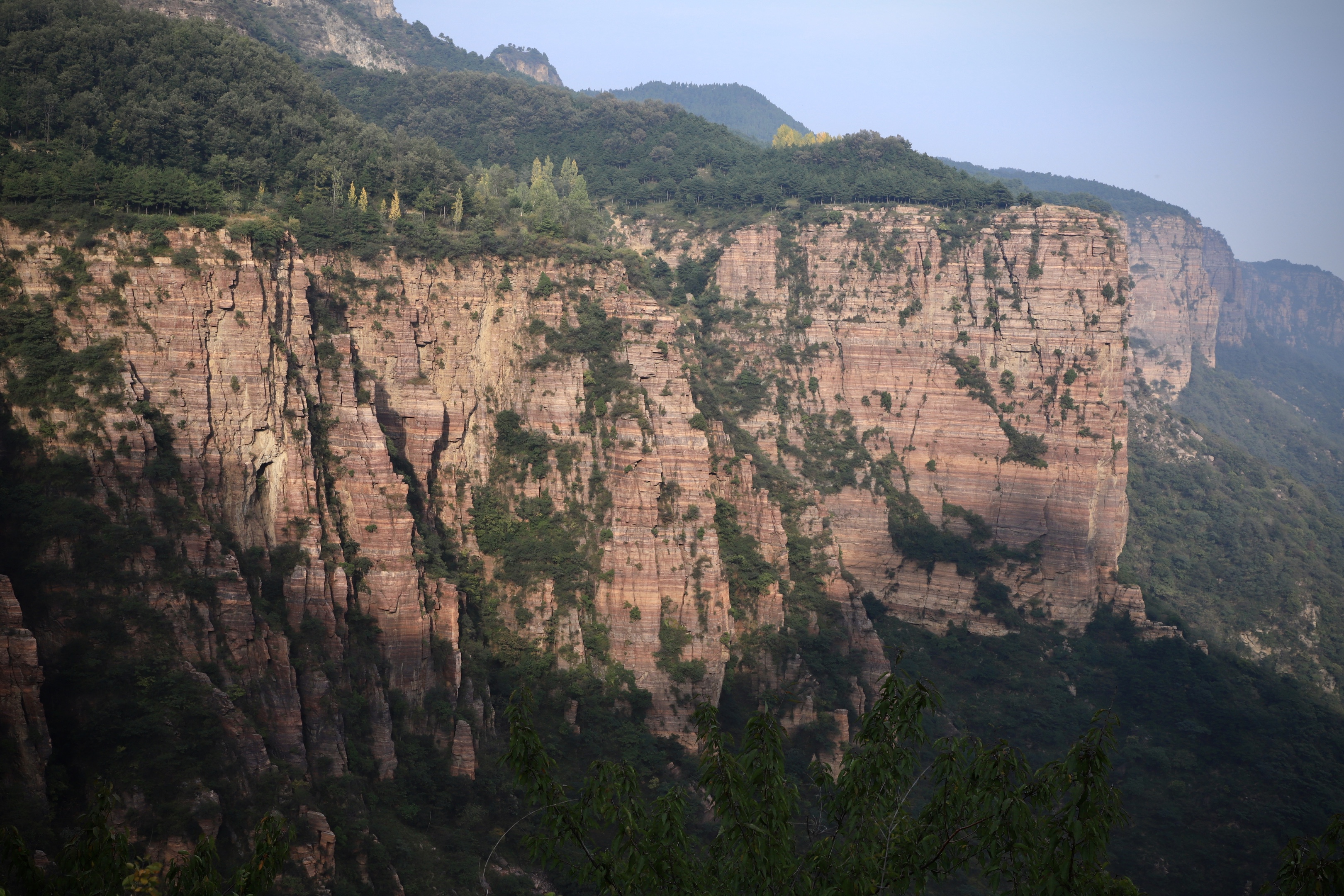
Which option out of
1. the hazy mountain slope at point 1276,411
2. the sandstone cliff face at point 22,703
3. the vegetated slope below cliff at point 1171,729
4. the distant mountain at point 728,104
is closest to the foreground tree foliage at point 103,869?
the sandstone cliff face at point 22,703

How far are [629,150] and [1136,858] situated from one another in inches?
2717

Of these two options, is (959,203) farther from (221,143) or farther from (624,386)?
(221,143)

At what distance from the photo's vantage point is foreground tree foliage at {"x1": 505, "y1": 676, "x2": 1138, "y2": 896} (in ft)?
42.6

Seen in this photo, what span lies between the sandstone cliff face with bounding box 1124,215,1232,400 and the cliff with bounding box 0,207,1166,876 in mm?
61897

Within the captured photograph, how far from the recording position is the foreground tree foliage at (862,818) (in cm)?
1299

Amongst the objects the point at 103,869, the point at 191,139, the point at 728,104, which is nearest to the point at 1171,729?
the point at 103,869

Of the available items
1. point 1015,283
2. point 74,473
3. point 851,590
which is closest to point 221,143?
point 74,473

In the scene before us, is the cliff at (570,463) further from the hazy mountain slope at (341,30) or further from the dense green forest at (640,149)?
the hazy mountain slope at (341,30)

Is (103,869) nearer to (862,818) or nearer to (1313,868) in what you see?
(862,818)

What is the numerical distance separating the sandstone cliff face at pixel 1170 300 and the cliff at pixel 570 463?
61.9 m

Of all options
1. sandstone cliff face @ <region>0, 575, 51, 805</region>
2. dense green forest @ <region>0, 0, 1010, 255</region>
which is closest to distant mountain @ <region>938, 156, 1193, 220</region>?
dense green forest @ <region>0, 0, 1010, 255</region>

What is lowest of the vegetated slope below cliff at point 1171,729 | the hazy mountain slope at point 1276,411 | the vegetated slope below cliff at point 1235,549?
the vegetated slope below cliff at point 1171,729

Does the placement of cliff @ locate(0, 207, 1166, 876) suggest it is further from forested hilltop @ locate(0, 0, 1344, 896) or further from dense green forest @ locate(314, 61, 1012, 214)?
dense green forest @ locate(314, 61, 1012, 214)

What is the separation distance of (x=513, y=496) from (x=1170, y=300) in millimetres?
113256
